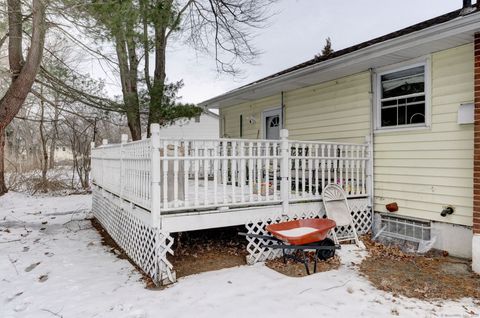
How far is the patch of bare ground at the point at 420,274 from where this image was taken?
3.64 meters

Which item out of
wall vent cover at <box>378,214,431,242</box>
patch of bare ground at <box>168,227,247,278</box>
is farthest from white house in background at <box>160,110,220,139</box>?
wall vent cover at <box>378,214,431,242</box>

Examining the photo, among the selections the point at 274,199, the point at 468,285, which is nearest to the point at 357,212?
the point at 274,199

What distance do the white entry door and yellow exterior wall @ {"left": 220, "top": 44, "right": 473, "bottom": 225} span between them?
147 cm

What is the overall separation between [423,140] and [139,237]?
15.2 feet

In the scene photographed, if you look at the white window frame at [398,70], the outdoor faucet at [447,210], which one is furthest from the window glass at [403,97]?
the outdoor faucet at [447,210]

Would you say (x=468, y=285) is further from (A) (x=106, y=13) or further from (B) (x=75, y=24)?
(B) (x=75, y=24)

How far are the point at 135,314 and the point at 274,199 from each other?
8.27ft

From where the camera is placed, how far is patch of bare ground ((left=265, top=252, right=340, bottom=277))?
4.39 metres

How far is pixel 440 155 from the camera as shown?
16.2ft

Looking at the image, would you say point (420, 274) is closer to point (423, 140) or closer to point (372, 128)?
point (423, 140)

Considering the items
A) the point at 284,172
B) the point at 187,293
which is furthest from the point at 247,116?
the point at 187,293

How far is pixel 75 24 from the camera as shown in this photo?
6270mm

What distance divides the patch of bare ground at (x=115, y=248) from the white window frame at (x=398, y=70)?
4579 mm

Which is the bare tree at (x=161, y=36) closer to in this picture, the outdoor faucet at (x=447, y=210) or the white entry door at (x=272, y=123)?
the white entry door at (x=272, y=123)
